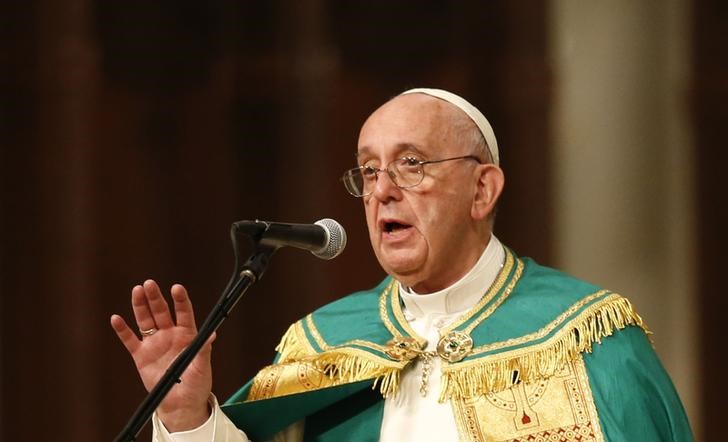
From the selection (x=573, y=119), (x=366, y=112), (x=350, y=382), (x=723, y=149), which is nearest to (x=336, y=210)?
(x=366, y=112)

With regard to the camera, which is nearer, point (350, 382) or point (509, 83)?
point (350, 382)

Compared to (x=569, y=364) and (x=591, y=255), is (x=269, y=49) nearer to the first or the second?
(x=591, y=255)

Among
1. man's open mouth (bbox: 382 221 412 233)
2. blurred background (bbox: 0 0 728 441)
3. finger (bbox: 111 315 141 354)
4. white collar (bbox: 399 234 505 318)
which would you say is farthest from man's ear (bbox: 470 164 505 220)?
blurred background (bbox: 0 0 728 441)

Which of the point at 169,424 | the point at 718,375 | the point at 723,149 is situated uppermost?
the point at 723,149

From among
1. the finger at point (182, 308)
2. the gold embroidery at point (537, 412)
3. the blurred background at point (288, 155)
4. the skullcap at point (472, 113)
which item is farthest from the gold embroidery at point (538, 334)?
the blurred background at point (288, 155)

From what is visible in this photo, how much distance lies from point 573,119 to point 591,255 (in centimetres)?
58

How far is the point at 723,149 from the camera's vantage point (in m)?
4.89

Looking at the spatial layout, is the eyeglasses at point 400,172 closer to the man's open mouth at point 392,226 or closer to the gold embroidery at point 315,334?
the man's open mouth at point 392,226

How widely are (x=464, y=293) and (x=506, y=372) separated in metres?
0.32

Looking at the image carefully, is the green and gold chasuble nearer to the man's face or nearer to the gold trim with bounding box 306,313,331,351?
the gold trim with bounding box 306,313,331,351

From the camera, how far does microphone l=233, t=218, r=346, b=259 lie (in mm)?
2424

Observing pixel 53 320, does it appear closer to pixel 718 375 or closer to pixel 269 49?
pixel 269 49

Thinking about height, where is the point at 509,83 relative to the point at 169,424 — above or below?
above

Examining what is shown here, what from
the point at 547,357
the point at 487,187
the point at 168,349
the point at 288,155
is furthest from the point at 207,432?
the point at 288,155
